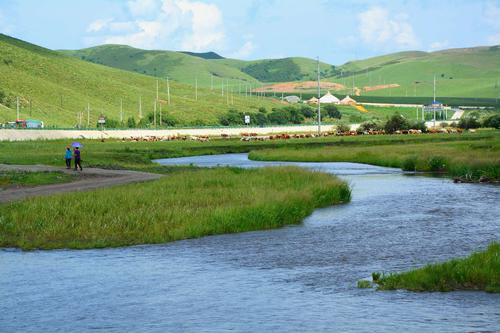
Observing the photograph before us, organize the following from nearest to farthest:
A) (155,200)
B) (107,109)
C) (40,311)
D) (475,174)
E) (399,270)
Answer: (40,311)
(399,270)
(155,200)
(475,174)
(107,109)

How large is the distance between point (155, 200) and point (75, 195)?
10.4ft

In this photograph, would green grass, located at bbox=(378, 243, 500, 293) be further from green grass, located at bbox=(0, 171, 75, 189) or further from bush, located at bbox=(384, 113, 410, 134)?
bush, located at bbox=(384, 113, 410, 134)

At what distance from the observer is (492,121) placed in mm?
171000

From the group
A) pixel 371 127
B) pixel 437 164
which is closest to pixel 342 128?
pixel 371 127

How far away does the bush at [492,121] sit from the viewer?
557 ft

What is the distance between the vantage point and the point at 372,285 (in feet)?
76.2

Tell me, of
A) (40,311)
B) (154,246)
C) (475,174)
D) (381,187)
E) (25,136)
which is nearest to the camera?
(40,311)

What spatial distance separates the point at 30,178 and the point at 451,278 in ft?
92.6

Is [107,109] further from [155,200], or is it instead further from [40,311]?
[40,311]

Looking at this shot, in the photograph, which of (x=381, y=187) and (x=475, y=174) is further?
(x=475, y=174)

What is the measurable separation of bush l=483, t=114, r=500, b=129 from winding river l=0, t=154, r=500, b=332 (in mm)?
139046

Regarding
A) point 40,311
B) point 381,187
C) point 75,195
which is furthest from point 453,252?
point 381,187

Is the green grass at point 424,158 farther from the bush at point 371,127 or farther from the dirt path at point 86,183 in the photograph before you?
the bush at point 371,127

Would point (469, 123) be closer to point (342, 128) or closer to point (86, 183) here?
point (342, 128)
